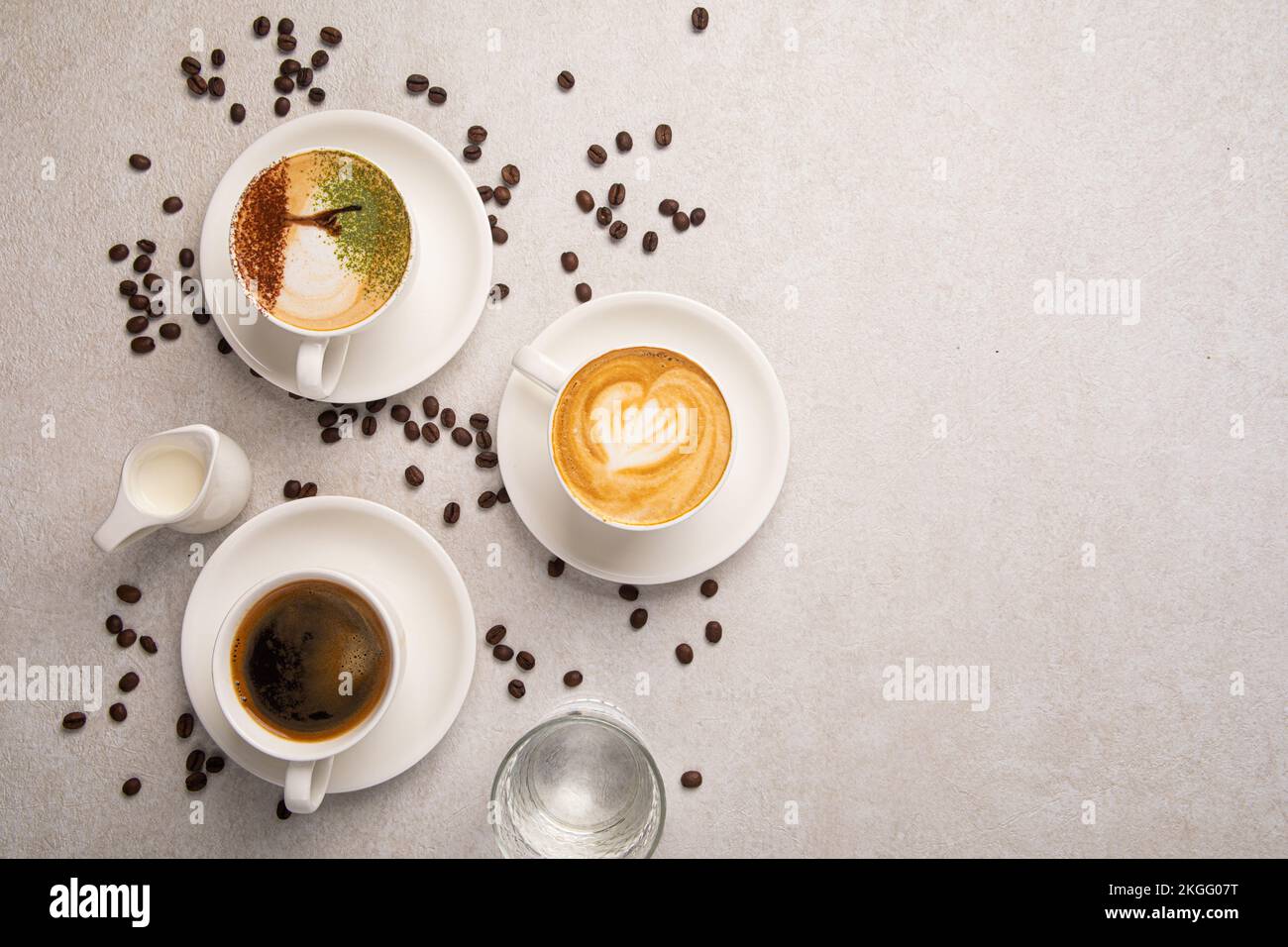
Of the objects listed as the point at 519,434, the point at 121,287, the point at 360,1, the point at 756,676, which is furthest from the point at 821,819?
the point at 360,1

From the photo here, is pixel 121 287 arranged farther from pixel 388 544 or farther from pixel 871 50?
pixel 871 50

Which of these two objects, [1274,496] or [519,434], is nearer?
[519,434]

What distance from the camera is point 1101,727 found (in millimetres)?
1617

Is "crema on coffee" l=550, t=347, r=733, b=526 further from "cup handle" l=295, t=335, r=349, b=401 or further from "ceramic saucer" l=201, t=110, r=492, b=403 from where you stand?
"cup handle" l=295, t=335, r=349, b=401

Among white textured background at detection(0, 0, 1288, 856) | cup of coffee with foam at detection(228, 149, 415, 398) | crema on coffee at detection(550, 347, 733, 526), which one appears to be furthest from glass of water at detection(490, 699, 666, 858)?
cup of coffee with foam at detection(228, 149, 415, 398)

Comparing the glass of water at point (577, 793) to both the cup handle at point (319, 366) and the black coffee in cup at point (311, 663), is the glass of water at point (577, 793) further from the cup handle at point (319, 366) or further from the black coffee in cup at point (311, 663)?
the cup handle at point (319, 366)

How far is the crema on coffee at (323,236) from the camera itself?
1.40 m

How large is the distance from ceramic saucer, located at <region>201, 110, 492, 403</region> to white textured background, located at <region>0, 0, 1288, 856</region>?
95 mm

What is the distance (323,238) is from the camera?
4.63ft

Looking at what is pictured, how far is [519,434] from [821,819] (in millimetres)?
826

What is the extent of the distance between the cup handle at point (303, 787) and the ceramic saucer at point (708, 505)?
0.48m

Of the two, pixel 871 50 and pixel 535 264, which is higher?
pixel 871 50

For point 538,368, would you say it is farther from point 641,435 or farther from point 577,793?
point 577,793
